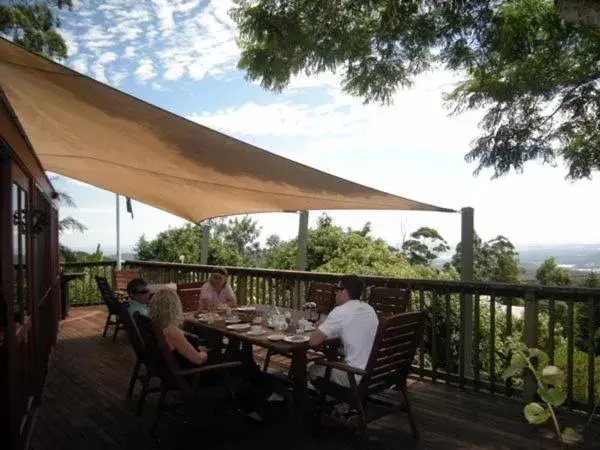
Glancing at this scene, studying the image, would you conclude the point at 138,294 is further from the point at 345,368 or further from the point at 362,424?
the point at 362,424

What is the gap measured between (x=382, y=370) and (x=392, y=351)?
146 mm

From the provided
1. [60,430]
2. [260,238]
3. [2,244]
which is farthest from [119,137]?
[260,238]

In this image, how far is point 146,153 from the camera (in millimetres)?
4176

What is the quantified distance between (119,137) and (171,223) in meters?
15.2

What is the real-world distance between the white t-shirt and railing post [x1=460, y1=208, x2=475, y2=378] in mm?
1759

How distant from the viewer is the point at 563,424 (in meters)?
3.66

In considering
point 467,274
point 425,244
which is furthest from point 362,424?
point 425,244

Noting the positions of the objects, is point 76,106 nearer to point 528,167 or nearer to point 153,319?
point 153,319

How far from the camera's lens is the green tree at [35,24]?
1264cm

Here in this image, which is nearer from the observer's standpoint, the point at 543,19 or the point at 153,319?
the point at 153,319

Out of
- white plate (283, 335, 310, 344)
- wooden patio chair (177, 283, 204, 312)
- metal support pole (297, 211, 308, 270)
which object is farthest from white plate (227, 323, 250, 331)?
metal support pole (297, 211, 308, 270)

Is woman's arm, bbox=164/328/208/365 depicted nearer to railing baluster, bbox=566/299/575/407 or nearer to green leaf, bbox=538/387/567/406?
green leaf, bbox=538/387/567/406

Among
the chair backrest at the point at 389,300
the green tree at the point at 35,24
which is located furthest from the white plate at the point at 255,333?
the green tree at the point at 35,24

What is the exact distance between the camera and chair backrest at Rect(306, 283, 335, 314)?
5391 mm
